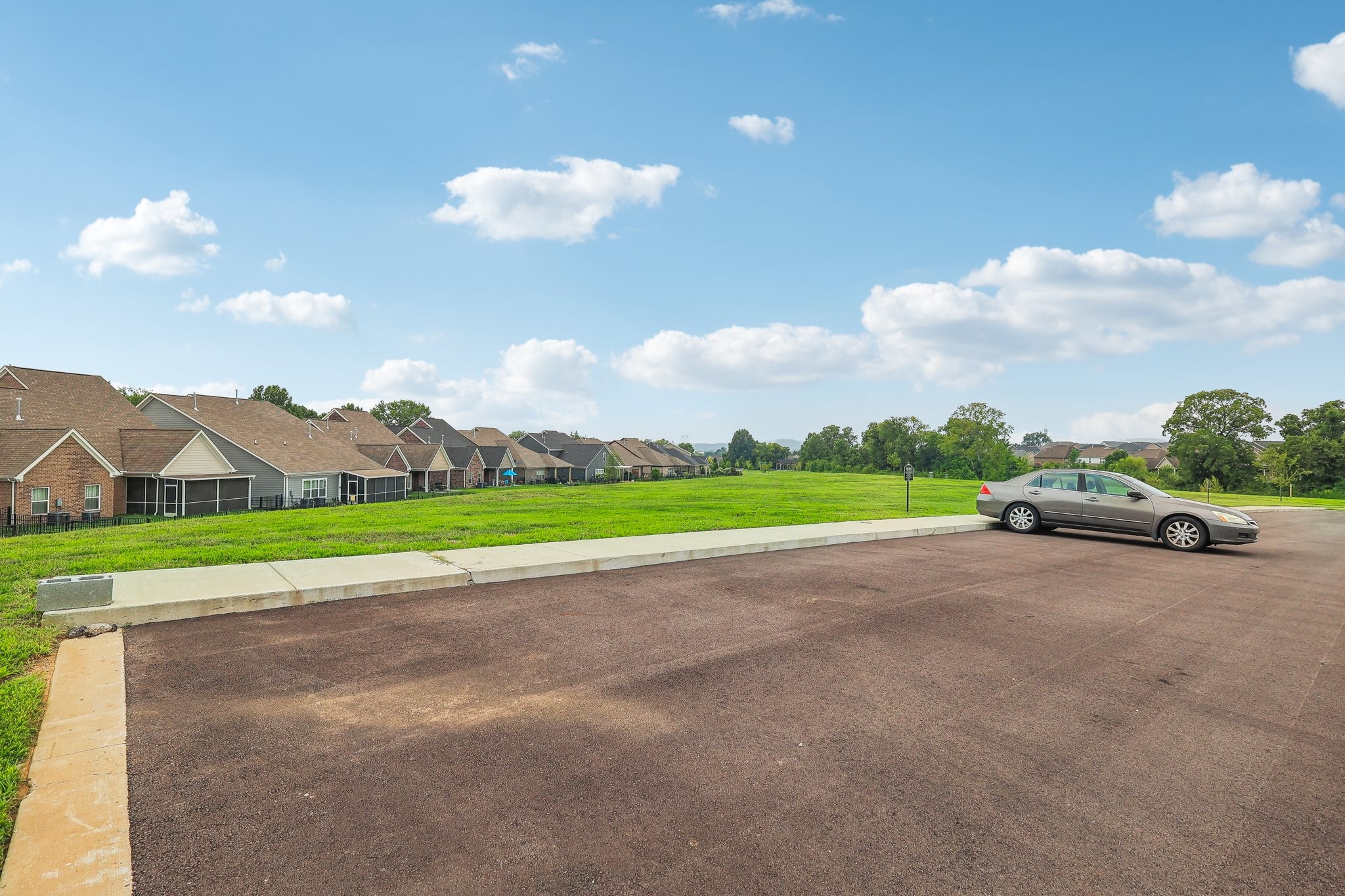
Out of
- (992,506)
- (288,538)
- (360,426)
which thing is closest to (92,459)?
(288,538)

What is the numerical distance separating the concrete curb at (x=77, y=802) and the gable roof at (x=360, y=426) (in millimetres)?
55052

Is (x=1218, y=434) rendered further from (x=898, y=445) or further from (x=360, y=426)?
(x=360, y=426)

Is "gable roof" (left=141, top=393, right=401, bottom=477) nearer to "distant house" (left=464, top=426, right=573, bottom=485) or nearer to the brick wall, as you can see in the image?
the brick wall

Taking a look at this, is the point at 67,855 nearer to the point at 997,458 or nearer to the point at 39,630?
the point at 39,630

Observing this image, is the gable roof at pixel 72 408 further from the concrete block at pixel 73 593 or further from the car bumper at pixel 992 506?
the car bumper at pixel 992 506

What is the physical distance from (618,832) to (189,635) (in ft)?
16.3

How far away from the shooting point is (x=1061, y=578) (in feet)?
30.9

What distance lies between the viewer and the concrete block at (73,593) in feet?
19.7

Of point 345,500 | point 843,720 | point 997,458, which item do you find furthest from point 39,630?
point 997,458

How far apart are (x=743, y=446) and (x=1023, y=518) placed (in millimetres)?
181783

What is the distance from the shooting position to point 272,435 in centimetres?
4197

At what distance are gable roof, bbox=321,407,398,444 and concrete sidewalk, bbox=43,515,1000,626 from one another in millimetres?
50489

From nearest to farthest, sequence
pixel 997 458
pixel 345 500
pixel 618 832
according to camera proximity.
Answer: pixel 618 832 < pixel 345 500 < pixel 997 458

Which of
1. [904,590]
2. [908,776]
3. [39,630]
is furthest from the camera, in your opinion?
[904,590]
